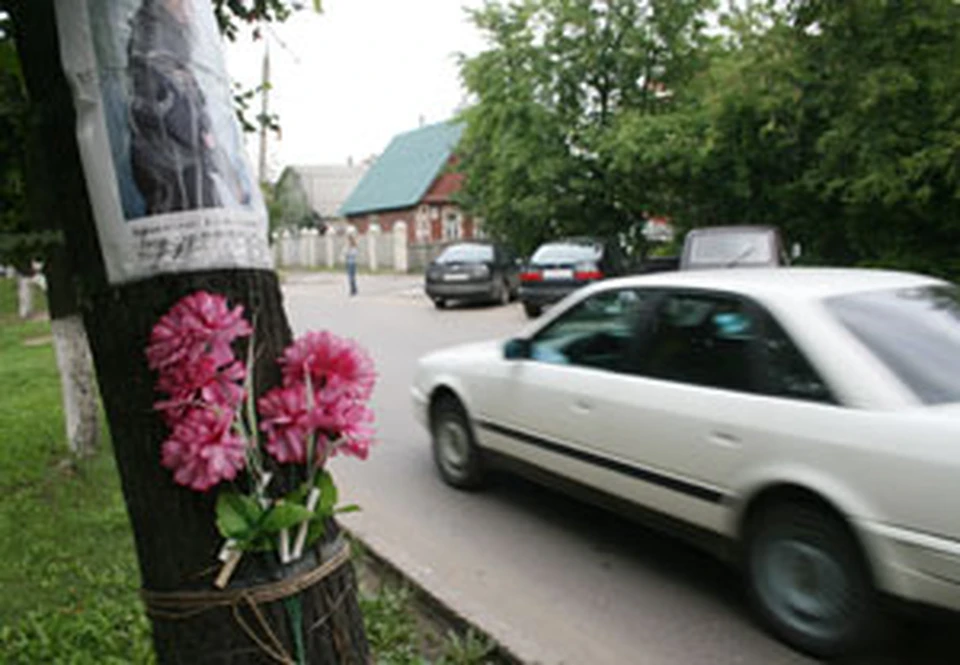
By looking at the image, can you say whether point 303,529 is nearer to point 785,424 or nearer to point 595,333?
point 785,424

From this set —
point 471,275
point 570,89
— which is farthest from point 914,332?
point 570,89

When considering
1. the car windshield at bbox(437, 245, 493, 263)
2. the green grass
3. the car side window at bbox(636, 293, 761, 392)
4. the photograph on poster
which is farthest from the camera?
the car windshield at bbox(437, 245, 493, 263)

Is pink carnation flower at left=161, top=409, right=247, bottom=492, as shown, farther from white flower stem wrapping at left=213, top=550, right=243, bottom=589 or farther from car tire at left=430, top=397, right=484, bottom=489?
car tire at left=430, top=397, right=484, bottom=489

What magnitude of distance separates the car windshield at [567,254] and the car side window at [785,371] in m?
11.7

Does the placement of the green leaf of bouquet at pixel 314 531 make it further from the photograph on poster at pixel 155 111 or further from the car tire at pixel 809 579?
the car tire at pixel 809 579

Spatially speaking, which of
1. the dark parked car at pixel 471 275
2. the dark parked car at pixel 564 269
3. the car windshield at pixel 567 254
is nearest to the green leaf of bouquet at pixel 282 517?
the dark parked car at pixel 564 269

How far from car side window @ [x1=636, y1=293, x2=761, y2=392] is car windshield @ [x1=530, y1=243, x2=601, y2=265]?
36.5 ft

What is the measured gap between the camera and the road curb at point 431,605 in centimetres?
339

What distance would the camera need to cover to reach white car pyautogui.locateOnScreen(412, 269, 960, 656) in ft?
9.83

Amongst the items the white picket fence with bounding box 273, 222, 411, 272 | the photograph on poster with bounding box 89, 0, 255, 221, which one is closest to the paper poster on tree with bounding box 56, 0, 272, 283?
the photograph on poster with bounding box 89, 0, 255, 221

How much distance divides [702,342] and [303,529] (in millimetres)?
2696

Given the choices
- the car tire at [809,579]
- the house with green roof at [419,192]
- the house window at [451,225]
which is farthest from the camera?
the house window at [451,225]

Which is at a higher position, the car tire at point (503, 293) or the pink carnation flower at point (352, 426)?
the pink carnation flower at point (352, 426)

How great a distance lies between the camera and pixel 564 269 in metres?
15.4
